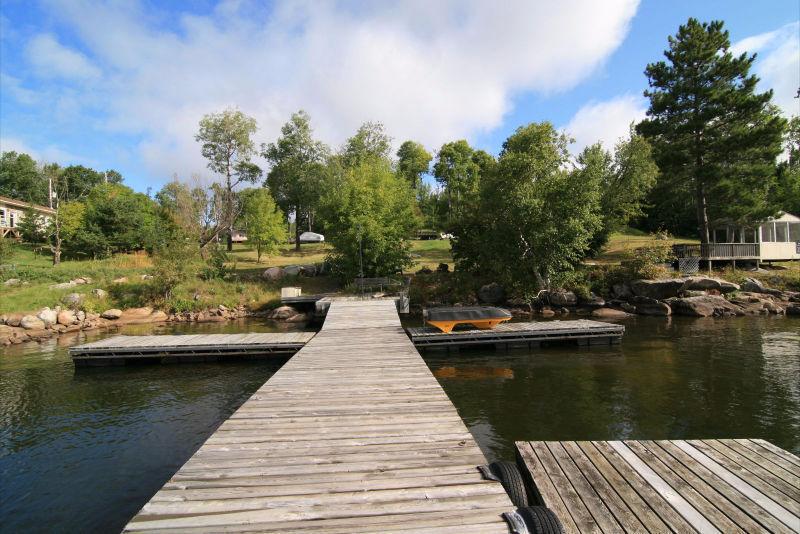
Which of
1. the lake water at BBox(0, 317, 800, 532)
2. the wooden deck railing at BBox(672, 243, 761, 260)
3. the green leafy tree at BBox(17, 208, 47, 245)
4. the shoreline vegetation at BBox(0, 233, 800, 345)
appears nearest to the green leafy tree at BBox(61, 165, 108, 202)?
the green leafy tree at BBox(17, 208, 47, 245)

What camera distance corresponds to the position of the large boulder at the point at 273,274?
2958cm

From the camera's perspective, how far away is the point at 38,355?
15727mm

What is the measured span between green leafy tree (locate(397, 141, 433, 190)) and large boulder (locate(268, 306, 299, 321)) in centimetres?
3930

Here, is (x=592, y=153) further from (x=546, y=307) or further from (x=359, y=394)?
(x=359, y=394)

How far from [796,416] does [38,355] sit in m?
22.5

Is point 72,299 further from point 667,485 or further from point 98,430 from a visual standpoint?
point 667,485

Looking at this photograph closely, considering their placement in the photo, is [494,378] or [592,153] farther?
[592,153]

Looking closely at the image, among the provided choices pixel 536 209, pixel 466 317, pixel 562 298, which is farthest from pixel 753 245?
pixel 466 317

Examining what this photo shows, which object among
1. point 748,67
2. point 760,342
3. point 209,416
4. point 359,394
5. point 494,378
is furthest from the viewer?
point 748,67

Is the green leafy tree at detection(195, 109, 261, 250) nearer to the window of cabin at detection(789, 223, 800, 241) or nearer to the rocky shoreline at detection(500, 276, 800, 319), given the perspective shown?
the rocky shoreline at detection(500, 276, 800, 319)

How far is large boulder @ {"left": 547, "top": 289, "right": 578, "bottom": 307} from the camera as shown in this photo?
23.3 m

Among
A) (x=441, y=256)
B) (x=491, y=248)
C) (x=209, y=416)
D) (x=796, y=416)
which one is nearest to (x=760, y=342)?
(x=796, y=416)

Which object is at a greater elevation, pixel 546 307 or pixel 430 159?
pixel 430 159

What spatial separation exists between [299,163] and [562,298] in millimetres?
28724
